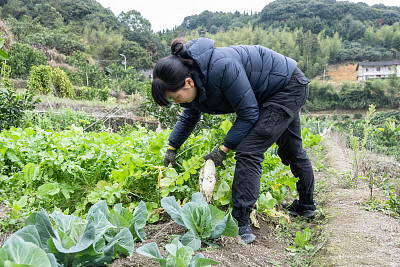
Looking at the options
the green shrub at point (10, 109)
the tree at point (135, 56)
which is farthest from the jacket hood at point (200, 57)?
the tree at point (135, 56)

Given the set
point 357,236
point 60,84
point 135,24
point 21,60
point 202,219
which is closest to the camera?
point 202,219

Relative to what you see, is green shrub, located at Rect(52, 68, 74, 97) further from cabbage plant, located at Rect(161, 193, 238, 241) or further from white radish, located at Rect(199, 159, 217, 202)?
cabbage plant, located at Rect(161, 193, 238, 241)

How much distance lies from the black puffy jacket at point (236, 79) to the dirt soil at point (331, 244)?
701 mm

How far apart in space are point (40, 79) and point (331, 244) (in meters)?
14.8

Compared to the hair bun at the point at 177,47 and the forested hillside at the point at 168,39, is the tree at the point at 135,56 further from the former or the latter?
the hair bun at the point at 177,47

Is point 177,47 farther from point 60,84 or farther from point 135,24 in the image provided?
point 135,24

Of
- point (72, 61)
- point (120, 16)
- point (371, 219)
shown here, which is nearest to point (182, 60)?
point (371, 219)

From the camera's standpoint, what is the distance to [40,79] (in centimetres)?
1364

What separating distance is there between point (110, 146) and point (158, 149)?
0.49 meters

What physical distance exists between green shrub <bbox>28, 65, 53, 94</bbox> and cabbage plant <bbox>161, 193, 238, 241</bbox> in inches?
549

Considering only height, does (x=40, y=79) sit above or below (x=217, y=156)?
above

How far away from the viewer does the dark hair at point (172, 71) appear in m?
1.79

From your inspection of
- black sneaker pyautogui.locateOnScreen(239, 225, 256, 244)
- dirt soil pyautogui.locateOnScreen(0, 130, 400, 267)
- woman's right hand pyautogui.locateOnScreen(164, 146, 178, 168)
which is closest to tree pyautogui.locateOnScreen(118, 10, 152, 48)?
woman's right hand pyautogui.locateOnScreen(164, 146, 178, 168)

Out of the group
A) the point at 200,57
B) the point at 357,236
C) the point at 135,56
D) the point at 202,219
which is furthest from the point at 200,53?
the point at 135,56
